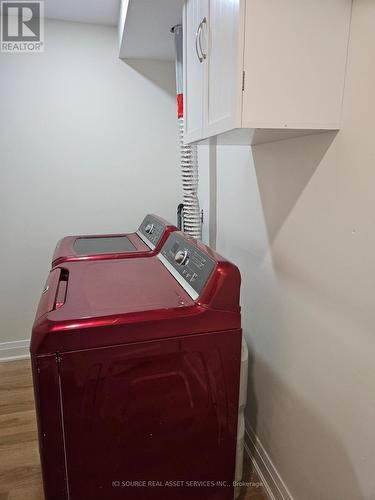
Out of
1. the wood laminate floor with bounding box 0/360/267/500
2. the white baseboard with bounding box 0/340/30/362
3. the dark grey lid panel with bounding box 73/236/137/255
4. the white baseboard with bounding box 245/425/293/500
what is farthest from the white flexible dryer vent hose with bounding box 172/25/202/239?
the white baseboard with bounding box 0/340/30/362

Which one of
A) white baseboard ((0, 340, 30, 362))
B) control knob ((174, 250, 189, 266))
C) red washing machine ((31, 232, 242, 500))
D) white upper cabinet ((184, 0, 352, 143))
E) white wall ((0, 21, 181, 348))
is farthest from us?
white baseboard ((0, 340, 30, 362))

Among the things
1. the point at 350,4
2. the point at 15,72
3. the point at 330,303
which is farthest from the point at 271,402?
the point at 15,72

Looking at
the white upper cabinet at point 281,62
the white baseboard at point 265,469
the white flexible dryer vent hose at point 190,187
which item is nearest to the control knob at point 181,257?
the white upper cabinet at point 281,62

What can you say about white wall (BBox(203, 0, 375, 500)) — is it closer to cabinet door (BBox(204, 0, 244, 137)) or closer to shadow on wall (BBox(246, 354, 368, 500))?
shadow on wall (BBox(246, 354, 368, 500))

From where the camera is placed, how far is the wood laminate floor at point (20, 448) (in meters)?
1.50

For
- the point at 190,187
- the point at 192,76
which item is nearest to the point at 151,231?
the point at 190,187

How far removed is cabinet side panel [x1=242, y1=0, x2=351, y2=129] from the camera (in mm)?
869

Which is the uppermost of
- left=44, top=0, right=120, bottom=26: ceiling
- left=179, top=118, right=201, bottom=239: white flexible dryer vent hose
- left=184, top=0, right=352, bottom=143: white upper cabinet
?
left=44, top=0, right=120, bottom=26: ceiling

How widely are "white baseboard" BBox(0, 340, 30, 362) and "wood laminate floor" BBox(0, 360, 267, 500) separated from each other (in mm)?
176

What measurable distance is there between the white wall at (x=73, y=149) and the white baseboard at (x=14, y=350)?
49mm

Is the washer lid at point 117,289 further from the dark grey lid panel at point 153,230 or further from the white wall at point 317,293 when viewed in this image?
the white wall at point 317,293

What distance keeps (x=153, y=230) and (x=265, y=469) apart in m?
1.27

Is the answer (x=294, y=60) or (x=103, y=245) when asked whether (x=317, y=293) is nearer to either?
(x=294, y=60)

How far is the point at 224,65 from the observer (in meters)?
0.97
